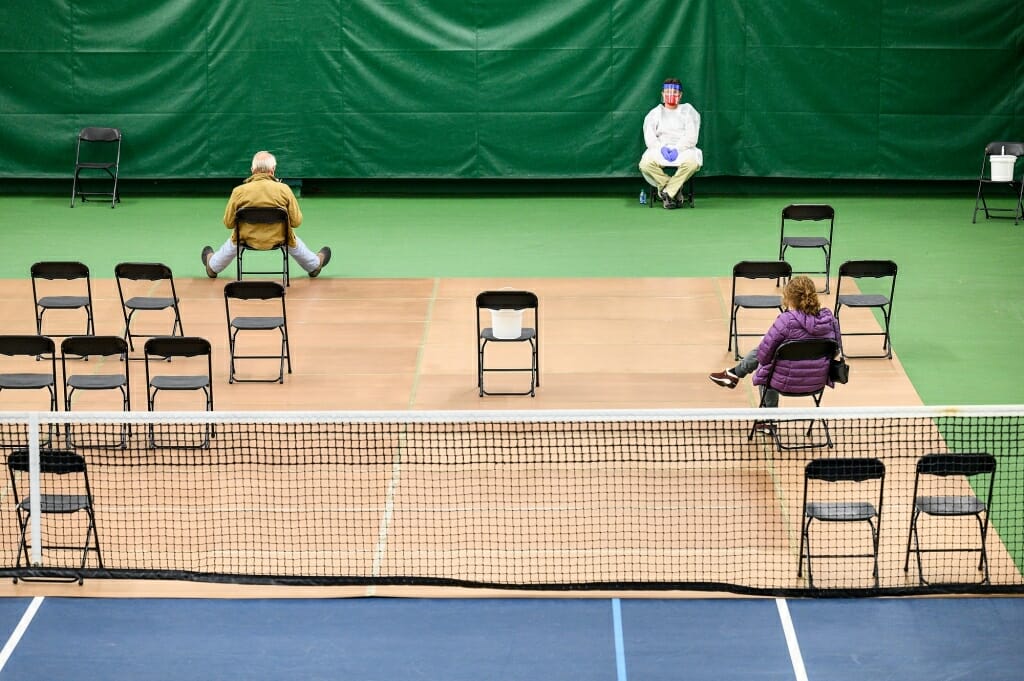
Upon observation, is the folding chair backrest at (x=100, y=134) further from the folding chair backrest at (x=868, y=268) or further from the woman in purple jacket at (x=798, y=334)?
the woman in purple jacket at (x=798, y=334)

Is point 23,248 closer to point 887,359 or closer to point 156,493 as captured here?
point 156,493

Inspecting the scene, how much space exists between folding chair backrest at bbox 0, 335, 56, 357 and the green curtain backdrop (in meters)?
9.44

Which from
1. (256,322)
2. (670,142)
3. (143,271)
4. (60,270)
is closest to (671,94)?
(670,142)

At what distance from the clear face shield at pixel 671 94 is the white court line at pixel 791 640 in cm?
1131

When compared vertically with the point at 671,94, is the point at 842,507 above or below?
below

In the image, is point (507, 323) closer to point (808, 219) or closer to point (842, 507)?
point (842, 507)

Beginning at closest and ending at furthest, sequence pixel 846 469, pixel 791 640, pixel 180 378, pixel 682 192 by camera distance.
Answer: pixel 791 640 → pixel 846 469 → pixel 180 378 → pixel 682 192

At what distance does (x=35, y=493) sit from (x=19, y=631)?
825mm

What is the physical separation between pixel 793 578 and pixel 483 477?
246cm

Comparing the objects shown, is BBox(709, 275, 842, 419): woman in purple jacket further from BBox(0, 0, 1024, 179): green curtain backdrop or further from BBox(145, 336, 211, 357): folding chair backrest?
BBox(0, 0, 1024, 179): green curtain backdrop

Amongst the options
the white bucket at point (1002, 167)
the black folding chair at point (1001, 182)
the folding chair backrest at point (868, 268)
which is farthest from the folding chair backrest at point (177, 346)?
the white bucket at point (1002, 167)

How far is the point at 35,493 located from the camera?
8.31 m

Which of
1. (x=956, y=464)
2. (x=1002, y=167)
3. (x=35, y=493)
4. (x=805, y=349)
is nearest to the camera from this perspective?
(x=956, y=464)

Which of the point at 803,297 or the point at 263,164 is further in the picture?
the point at 263,164
